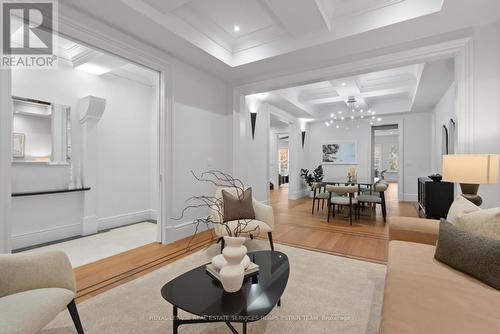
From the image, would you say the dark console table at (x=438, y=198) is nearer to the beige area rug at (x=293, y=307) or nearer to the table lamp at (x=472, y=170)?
the table lamp at (x=472, y=170)

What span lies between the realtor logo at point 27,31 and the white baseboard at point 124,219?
101 inches

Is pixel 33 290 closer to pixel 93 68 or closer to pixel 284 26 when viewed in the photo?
pixel 284 26

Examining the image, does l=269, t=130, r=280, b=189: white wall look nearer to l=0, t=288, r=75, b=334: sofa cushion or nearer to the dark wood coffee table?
the dark wood coffee table

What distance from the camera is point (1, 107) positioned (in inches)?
79.2

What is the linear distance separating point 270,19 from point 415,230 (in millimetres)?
2994

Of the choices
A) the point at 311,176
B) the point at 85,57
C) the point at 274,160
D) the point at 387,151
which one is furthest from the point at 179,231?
the point at 387,151

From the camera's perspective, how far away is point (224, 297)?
4.55ft

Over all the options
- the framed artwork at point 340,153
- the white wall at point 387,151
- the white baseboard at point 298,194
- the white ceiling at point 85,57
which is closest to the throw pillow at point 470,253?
the white ceiling at point 85,57

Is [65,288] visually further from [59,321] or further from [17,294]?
[59,321]

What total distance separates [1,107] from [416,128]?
8651 millimetres

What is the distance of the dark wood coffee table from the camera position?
1241 millimetres

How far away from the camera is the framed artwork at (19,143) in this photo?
10.8 ft

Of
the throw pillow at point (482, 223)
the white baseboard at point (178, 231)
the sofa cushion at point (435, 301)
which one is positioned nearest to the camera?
the sofa cushion at point (435, 301)

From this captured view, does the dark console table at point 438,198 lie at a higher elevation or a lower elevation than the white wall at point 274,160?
lower
